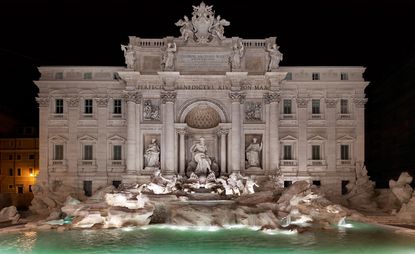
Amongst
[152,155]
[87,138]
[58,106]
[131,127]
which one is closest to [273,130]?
[152,155]

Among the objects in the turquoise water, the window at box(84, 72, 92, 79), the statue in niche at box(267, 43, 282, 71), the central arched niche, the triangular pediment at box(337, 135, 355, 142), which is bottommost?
the turquoise water

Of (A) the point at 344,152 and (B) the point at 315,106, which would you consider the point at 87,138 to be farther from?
(A) the point at 344,152

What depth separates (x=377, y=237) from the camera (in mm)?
21797

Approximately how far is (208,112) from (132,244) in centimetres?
2036

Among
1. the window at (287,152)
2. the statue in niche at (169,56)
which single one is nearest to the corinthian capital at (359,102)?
the window at (287,152)

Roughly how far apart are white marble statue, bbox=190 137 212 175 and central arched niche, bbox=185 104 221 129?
2.56 metres

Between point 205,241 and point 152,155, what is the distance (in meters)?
17.6

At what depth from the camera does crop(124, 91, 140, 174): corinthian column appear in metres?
37.0

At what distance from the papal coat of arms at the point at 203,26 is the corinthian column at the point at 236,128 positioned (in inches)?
197

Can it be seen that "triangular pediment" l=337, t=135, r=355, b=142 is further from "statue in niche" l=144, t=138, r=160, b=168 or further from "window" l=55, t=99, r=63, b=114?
"window" l=55, t=99, r=63, b=114

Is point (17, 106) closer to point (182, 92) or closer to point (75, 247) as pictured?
point (182, 92)

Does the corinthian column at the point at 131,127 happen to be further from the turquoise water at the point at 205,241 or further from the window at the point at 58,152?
the turquoise water at the point at 205,241

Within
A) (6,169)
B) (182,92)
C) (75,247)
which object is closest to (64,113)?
(182,92)

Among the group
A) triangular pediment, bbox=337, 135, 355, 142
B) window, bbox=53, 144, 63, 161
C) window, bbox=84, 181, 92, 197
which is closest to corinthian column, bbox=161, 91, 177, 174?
window, bbox=84, 181, 92, 197
